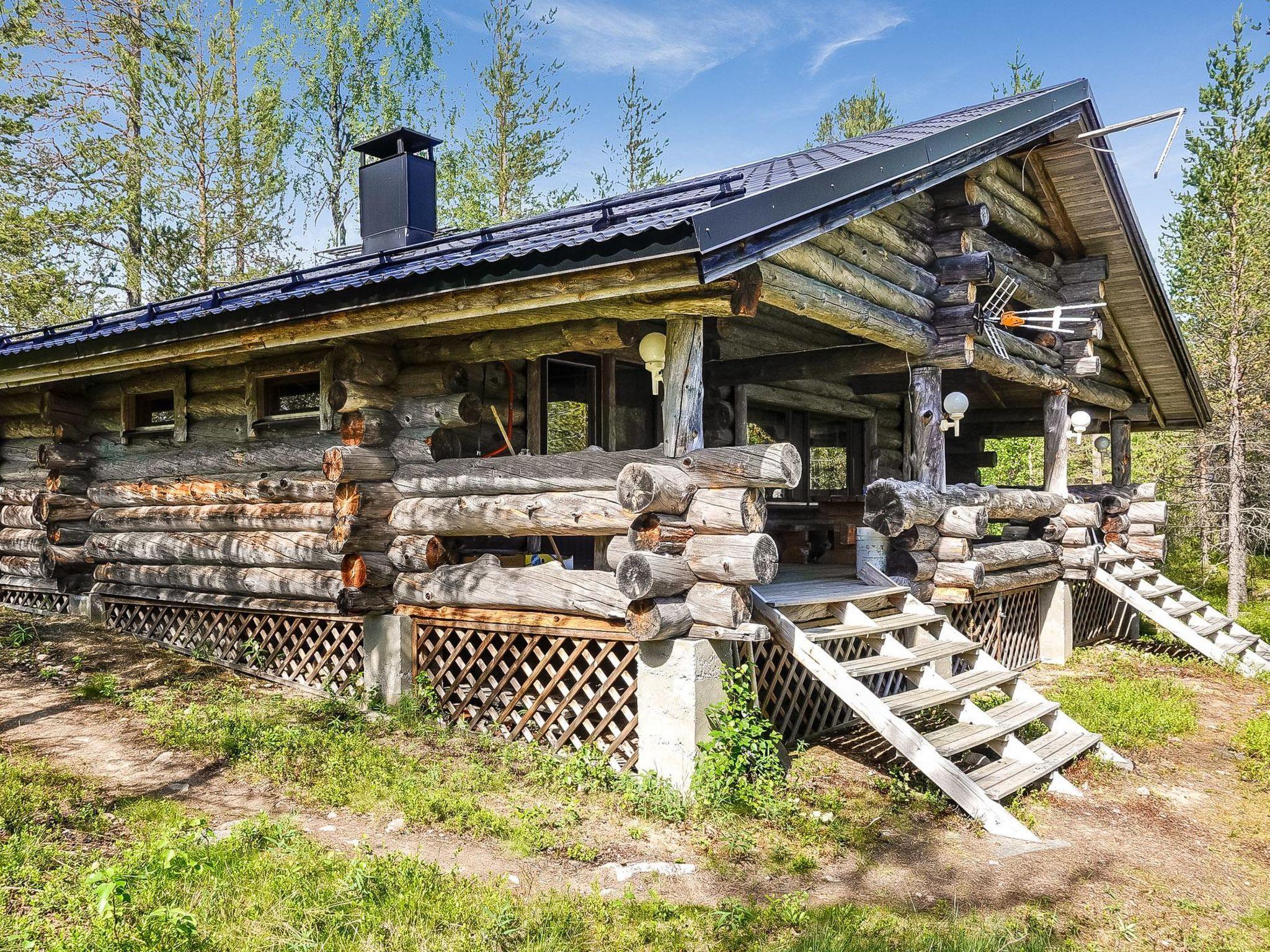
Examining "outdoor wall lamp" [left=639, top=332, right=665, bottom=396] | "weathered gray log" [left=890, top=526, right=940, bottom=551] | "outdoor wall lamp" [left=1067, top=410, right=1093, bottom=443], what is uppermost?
"outdoor wall lamp" [left=639, top=332, right=665, bottom=396]

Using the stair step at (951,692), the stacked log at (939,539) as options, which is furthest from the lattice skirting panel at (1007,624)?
the stair step at (951,692)

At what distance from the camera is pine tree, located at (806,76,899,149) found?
89.1ft

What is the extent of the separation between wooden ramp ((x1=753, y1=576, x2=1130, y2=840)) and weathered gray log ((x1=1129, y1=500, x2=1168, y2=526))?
696cm

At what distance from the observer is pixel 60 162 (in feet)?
43.3

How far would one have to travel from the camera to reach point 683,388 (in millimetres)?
5902

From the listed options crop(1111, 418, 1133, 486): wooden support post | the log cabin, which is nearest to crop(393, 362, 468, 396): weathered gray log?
the log cabin

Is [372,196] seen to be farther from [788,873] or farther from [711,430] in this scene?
[788,873]

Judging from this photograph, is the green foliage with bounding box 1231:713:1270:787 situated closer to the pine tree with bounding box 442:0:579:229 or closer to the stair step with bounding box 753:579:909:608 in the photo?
the stair step with bounding box 753:579:909:608

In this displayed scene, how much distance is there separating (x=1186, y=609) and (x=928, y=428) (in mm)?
5169

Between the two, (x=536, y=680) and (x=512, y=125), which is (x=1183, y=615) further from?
(x=512, y=125)

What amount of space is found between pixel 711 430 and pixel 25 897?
854 centimetres

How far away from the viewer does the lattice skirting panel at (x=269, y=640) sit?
8016mm

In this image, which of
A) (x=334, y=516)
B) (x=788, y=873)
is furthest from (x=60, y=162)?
(x=788, y=873)

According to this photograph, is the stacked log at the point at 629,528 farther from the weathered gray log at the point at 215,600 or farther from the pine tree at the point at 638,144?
the pine tree at the point at 638,144
